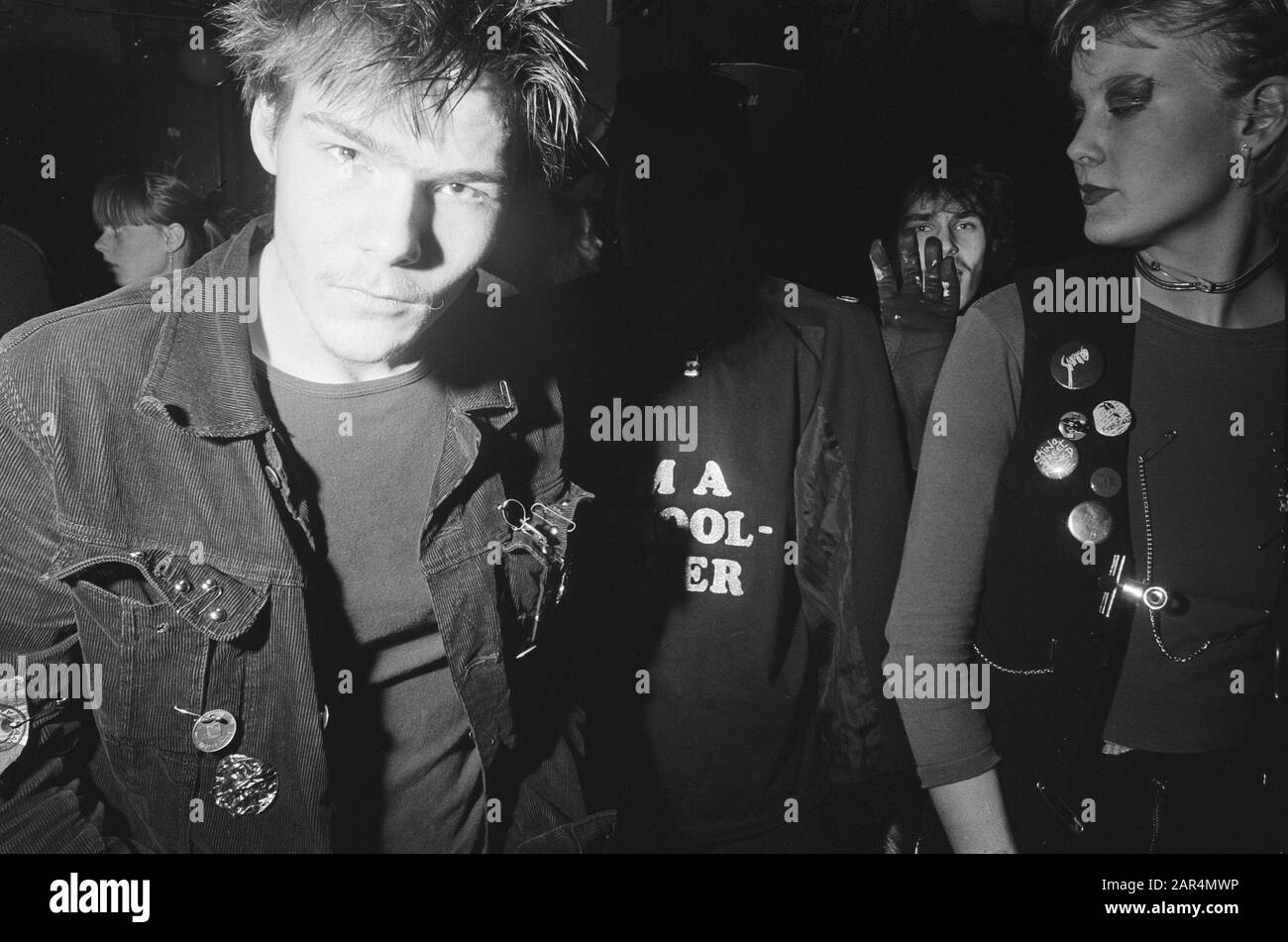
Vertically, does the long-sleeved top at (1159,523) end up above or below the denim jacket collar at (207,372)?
below

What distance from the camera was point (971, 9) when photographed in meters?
1.28

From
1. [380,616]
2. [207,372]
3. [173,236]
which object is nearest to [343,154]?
[207,372]

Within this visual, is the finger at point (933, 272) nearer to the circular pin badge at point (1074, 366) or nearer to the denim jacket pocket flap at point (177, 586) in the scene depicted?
the circular pin badge at point (1074, 366)

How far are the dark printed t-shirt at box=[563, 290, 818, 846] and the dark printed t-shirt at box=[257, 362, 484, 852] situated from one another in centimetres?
22

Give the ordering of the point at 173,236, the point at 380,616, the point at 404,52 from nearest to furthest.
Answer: the point at 404,52 → the point at 380,616 → the point at 173,236

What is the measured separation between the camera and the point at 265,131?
0.94m

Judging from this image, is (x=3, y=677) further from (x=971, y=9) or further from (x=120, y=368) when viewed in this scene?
(x=971, y=9)

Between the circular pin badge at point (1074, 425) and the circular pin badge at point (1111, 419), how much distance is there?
0.02 m

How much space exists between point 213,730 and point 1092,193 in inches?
47.3

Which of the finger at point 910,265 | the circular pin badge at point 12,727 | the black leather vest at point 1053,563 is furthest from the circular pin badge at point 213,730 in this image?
the finger at point 910,265

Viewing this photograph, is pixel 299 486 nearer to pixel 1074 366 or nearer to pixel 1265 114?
pixel 1074 366

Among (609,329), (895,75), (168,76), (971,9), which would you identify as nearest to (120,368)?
(168,76)

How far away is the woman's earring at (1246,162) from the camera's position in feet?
3.45

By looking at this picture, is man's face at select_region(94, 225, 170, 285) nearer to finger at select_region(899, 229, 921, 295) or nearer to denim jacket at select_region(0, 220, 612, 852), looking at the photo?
denim jacket at select_region(0, 220, 612, 852)
